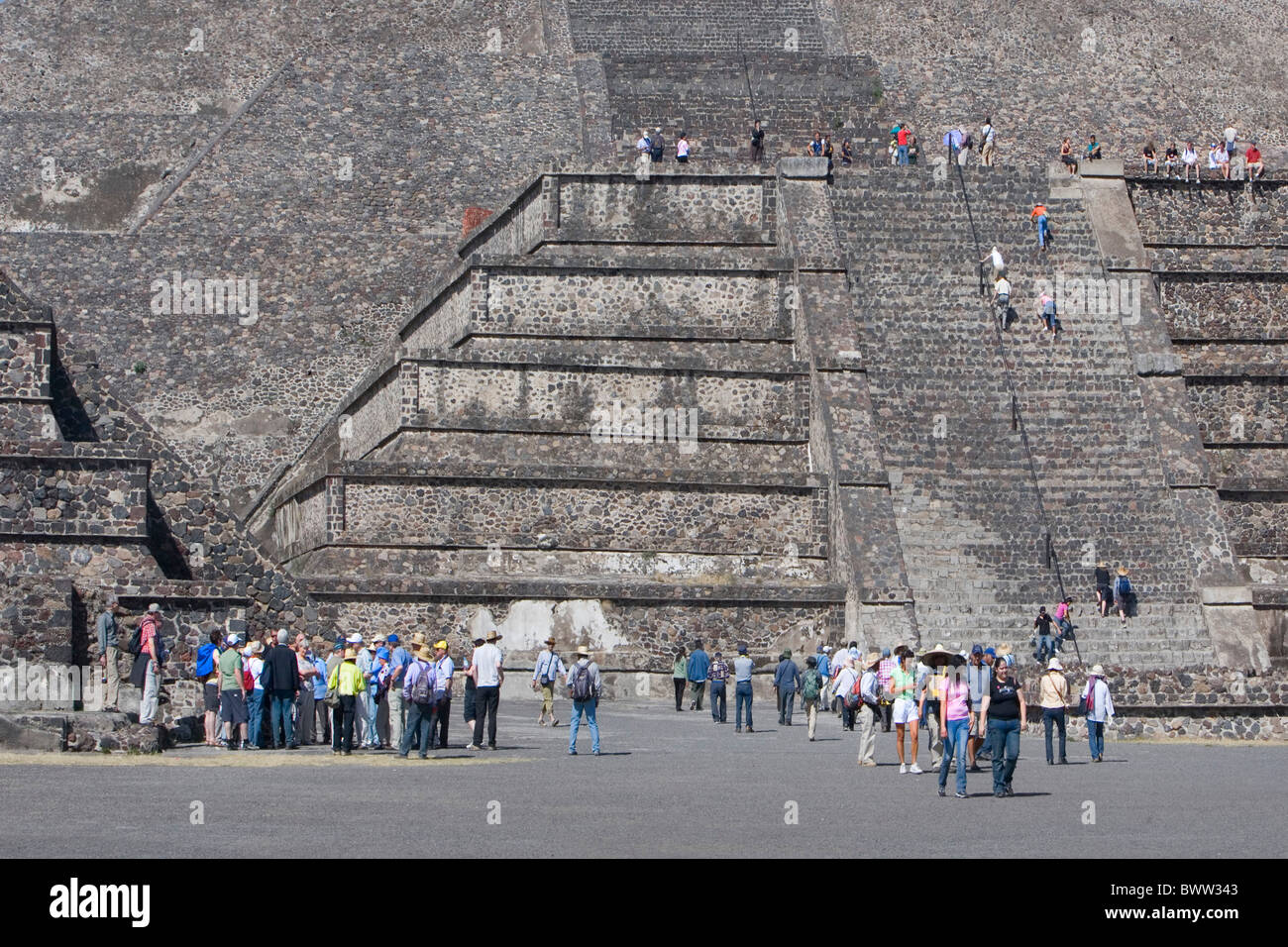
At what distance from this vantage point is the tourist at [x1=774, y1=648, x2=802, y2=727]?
26.0 metres

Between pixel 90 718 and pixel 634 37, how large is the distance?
106 feet

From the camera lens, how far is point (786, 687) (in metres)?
26.0

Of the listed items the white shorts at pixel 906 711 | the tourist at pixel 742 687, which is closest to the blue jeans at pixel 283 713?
the tourist at pixel 742 687

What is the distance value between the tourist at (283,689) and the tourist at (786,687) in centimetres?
656

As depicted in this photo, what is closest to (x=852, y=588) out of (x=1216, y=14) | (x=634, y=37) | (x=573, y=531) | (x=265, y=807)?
(x=573, y=531)

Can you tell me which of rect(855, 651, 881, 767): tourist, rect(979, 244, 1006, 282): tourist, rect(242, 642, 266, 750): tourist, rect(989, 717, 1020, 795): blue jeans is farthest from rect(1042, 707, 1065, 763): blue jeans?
rect(979, 244, 1006, 282): tourist

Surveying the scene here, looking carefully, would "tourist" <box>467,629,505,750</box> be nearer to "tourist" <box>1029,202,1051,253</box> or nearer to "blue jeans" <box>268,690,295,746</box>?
"blue jeans" <box>268,690,295,746</box>

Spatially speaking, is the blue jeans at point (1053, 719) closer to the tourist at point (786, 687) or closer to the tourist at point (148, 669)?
the tourist at point (786, 687)

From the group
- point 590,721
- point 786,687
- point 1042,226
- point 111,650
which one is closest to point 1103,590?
point 786,687

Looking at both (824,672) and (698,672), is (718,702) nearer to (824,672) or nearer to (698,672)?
(698,672)

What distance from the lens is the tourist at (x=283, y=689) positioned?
21.2m

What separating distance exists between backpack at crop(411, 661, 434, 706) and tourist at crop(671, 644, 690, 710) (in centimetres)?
751

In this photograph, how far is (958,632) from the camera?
28672 millimetres

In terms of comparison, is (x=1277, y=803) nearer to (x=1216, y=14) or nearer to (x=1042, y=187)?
(x=1042, y=187)
